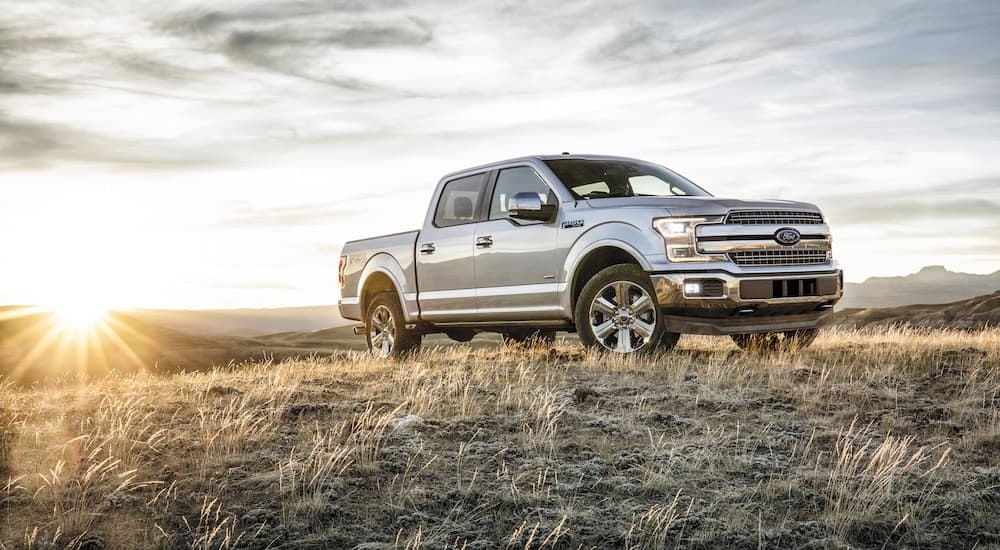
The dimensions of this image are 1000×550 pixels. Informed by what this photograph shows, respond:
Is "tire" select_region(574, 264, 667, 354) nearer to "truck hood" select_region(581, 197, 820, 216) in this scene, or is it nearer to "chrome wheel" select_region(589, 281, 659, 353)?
"chrome wheel" select_region(589, 281, 659, 353)

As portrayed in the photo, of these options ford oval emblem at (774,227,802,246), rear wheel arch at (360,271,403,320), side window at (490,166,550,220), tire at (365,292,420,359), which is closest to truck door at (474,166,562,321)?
side window at (490,166,550,220)

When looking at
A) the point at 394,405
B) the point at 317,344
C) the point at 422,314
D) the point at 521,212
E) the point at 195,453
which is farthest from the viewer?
the point at 317,344

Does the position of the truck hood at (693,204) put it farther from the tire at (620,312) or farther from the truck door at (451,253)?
the truck door at (451,253)

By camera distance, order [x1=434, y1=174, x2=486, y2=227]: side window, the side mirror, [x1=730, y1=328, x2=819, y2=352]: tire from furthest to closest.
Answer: [x1=434, y1=174, x2=486, y2=227]: side window, [x1=730, y1=328, x2=819, y2=352]: tire, the side mirror

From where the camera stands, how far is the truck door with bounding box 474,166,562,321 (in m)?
9.61

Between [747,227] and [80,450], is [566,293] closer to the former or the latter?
[747,227]

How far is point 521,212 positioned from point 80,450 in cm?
486

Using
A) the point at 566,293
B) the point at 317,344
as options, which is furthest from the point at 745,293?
the point at 317,344

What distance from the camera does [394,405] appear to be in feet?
23.2

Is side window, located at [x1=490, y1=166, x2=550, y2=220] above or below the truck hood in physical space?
above

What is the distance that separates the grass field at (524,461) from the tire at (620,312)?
47 centimetres

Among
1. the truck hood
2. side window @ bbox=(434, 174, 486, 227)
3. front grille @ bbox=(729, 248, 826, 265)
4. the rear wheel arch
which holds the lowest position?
the rear wheel arch

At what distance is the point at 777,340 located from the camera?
10344mm

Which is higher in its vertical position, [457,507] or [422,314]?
[422,314]
